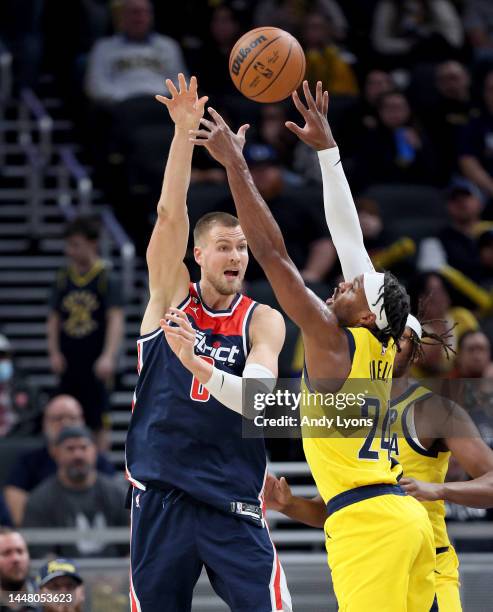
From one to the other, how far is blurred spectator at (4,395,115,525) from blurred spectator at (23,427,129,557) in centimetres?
35

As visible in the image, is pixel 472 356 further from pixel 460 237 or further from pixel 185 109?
Answer: pixel 185 109

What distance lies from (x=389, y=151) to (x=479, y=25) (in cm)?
398

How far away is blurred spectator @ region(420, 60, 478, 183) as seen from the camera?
1354 centimetres

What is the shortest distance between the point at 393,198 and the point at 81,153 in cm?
339

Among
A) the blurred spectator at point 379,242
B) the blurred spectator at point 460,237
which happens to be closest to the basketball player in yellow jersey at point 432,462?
the blurred spectator at point 379,242

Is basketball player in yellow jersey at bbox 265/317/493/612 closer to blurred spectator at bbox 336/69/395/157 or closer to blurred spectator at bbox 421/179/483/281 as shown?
blurred spectator at bbox 421/179/483/281

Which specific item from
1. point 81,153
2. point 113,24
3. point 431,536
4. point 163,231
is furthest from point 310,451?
point 113,24

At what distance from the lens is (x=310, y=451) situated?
5438 mm

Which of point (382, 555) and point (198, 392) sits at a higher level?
point (198, 392)

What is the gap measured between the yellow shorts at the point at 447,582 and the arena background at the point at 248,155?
3.03m

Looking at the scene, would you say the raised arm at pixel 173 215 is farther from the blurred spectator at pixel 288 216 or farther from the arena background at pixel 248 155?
the blurred spectator at pixel 288 216

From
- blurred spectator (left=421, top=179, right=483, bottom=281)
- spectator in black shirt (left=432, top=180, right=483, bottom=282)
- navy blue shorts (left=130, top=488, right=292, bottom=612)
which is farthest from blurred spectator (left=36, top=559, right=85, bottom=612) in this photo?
spectator in black shirt (left=432, top=180, right=483, bottom=282)

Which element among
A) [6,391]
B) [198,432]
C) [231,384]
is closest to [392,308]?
[231,384]

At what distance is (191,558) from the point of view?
5.71 meters
